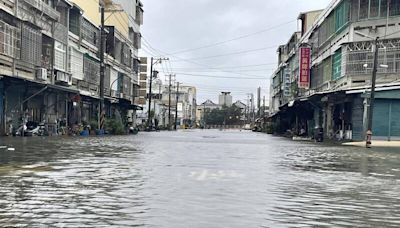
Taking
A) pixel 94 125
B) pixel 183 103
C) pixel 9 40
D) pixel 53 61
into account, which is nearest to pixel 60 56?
pixel 53 61

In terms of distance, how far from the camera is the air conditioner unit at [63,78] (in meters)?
40.5

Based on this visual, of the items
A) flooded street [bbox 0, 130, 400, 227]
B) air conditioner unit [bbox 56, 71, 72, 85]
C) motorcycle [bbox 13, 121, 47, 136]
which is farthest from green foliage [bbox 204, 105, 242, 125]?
flooded street [bbox 0, 130, 400, 227]

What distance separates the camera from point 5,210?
7.66 metres

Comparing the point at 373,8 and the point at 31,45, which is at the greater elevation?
the point at 373,8

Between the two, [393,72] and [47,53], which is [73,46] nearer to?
[47,53]

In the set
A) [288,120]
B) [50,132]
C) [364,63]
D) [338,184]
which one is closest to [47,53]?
[50,132]

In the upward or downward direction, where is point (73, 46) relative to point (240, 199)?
upward

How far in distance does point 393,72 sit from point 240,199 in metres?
33.4

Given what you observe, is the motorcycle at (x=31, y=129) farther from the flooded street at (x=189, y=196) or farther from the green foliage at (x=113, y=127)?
the flooded street at (x=189, y=196)

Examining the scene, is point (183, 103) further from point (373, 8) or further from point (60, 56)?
point (373, 8)

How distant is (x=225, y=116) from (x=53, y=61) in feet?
417

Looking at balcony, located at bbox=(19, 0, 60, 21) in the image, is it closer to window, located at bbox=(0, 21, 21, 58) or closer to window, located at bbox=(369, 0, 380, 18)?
window, located at bbox=(0, 21, 21, 58)

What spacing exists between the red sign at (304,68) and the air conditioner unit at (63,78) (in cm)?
2679

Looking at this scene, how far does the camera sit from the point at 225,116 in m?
165
